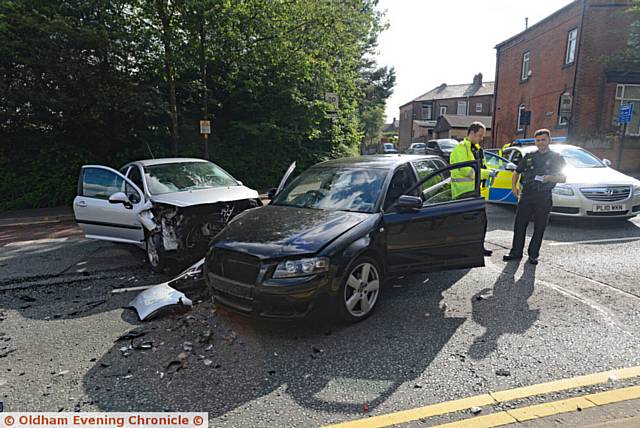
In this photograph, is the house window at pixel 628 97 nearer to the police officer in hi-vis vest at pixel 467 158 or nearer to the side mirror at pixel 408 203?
the police officer in hi-vis vest at pixel 467 158

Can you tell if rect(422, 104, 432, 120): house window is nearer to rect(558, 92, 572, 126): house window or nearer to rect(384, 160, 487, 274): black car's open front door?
rect(558, 92, 572, 126): house window

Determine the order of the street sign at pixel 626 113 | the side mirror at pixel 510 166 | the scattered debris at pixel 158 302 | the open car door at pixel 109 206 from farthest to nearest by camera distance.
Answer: the street sign at pixel 626 113, the side mirror at pixel 510 166, the open car door at pixel 109 206, the scattered debris at pixel 158 302

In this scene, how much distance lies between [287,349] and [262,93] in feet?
41.4

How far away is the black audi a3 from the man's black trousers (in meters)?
1.31

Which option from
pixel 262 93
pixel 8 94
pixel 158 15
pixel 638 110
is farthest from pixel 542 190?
pixel 638 110

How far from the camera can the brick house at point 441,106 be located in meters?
51.8

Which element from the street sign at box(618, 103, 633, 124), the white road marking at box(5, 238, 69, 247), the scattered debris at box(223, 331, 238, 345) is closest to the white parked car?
the scattered debris at box(223, 331, 238, 345)

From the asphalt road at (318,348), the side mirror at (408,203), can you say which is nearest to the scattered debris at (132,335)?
the asphalt road at (318,348)

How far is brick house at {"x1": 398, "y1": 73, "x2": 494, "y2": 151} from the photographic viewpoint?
51781 mm

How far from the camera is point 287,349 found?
3.21 metres

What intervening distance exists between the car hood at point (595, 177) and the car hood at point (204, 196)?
6.33m

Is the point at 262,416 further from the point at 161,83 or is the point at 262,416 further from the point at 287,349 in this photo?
the point at 161,83

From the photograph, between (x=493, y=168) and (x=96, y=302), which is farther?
(x=493, y=168)

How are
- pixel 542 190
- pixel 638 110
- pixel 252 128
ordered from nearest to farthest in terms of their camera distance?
pixel 542 190, pixel 252 128, pixel 638 110
